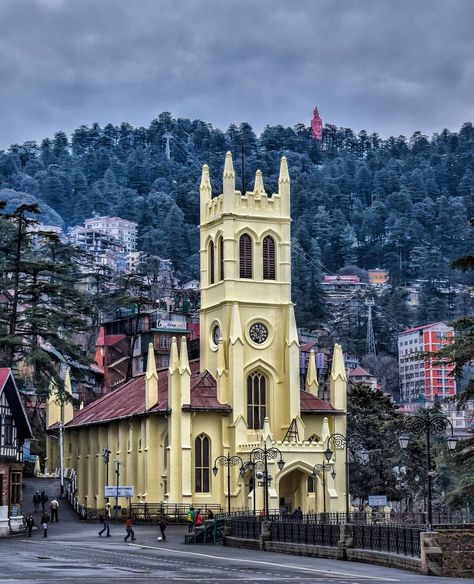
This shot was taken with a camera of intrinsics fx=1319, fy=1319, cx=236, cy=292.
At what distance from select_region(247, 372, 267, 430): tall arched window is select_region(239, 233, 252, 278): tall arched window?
23.4 feet

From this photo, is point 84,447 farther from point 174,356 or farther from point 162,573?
point 162,573

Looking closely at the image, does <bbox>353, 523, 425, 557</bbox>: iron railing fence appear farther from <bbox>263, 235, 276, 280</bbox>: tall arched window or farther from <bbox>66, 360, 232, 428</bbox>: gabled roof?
<bbox>263, 235, 276, 280</bbox>: tall arched window

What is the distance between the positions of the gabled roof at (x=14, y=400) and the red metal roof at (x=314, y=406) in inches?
946

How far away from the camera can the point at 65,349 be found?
91.3 meters

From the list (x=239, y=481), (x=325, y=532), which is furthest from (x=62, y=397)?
(x=325, y=532)

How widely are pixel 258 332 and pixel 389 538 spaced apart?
1719 inches

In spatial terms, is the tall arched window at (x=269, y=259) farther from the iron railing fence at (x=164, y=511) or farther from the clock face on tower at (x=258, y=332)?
the iron railing fence at (x=164, y=511)

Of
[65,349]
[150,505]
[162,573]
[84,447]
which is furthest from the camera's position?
[84,447]

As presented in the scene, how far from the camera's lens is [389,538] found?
48156 millimetres

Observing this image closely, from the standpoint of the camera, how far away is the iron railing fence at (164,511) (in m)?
82.4

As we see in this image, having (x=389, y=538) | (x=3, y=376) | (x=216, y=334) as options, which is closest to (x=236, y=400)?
(x=216, y=334)

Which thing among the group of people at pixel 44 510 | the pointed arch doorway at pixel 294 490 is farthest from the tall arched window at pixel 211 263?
the group of people at pixel 44 510

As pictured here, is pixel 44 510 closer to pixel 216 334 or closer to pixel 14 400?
pixel 14 400

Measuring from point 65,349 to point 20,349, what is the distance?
12.3ft
